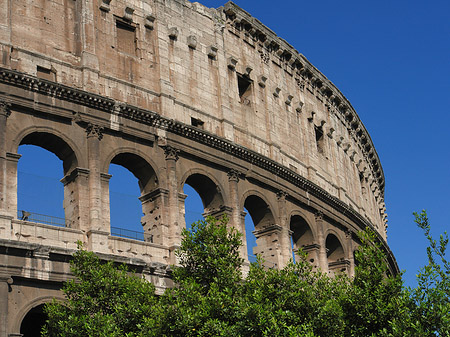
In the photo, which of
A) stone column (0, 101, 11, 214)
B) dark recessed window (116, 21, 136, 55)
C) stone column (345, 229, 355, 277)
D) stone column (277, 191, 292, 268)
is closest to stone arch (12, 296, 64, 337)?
stone column (0, 101, 11, 214)

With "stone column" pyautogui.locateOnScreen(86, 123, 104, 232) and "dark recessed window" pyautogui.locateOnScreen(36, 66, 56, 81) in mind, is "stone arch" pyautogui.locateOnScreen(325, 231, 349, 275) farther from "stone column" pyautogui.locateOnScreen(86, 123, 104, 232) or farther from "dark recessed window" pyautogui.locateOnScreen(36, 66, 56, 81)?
"dark recessed window" pyautogui.locateOnScreen(36, 66, 56, 81)

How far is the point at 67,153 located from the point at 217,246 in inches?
306

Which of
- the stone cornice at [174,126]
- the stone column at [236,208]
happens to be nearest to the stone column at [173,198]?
the stone cornice at [174,126]

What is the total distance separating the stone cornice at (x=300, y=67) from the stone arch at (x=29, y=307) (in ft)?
58.8

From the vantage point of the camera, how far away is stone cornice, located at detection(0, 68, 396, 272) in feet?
96.5

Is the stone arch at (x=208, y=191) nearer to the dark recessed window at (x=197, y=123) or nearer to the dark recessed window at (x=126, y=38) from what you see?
the dark recessed window at (x=197, y=123)

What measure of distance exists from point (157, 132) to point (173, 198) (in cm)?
277

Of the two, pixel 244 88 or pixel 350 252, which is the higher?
pixel 244 88

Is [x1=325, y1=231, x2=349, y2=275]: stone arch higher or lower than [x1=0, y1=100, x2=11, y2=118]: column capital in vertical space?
lower

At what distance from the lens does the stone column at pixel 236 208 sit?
114ft

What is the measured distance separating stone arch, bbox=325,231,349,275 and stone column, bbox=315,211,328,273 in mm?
2070

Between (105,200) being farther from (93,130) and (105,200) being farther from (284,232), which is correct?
(284,232)

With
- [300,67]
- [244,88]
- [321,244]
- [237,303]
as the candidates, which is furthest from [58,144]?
[300,67]

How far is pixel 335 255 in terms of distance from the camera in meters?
43.7
